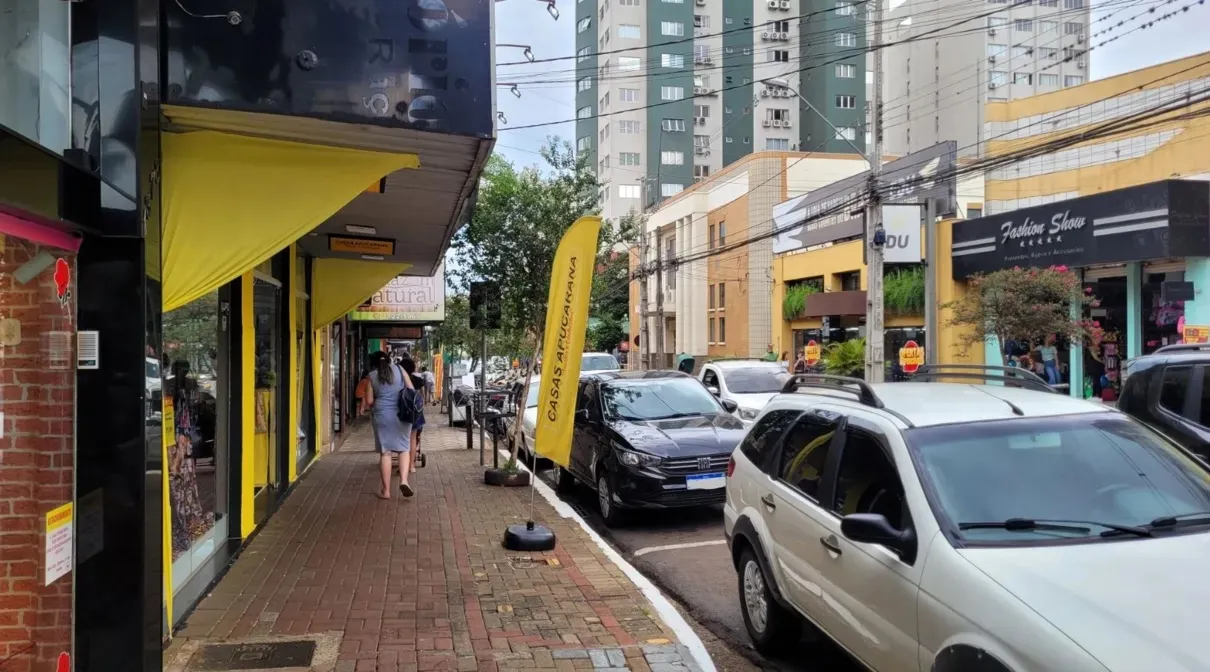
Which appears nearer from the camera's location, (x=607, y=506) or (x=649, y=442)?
(x=649, y=442)

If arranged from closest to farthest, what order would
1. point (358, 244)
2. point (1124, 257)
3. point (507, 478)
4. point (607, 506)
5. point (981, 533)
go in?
point (981, 533), point (607, 506), point (358, 244), point (507, 478), point (1124, 257)

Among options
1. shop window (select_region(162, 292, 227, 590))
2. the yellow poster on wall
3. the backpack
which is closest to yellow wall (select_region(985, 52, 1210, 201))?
the yellow poster on wall

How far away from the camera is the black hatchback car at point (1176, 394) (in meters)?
6.94

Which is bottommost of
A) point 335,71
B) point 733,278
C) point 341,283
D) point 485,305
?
point 485,305

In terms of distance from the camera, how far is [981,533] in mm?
3490

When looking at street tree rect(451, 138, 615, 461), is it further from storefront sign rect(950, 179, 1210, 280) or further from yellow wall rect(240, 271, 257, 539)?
storefront sign rect(950, 179, 1210, 280)

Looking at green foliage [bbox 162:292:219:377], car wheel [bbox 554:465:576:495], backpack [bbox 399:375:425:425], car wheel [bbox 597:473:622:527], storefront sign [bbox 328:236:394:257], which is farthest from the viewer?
car wheel [bbox 554:465:576:495]

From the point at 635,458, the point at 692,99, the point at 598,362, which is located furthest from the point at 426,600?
the point at 692,99

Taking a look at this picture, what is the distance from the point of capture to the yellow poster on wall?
297 inches

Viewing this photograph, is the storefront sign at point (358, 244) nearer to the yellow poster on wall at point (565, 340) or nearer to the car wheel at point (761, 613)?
the yellow poster on wall at point (565, 340)

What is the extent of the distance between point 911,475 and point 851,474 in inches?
21.5

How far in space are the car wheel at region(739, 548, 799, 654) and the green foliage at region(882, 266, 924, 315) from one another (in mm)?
24638

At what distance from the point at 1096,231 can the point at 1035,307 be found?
348 cm

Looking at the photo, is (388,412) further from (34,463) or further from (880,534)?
(880,534)
